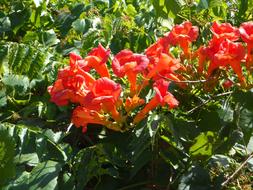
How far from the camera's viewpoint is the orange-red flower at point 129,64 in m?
2.08

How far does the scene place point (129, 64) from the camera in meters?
2.09

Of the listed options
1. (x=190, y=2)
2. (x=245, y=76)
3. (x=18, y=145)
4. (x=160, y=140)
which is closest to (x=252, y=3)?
(x=190, y=2)

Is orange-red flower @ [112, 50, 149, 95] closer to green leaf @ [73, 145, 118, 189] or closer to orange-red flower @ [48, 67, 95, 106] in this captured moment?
orange-red flower @ [48, 67, 95, 106]

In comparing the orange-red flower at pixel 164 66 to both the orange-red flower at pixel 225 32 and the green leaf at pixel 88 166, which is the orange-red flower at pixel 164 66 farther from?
the green leaf at pixel 88 166

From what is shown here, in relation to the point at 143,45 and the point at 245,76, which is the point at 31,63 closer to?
the point at 143,45

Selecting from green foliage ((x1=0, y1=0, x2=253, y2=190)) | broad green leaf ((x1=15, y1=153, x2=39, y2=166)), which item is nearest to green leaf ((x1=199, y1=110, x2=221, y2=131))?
green foliage ((x1=0, y1=0, x2=253, y2=190))

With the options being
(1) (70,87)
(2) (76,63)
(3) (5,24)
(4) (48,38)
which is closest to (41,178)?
(1) (70,87)

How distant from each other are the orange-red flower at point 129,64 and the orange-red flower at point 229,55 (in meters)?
0.28

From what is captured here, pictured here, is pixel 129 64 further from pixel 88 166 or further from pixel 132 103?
pixel 88 166

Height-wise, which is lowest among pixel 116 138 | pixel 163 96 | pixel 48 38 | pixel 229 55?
pixel 116 138

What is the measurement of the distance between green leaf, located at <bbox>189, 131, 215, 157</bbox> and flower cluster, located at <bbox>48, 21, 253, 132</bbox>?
0.52ft

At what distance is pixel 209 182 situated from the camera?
2016mm

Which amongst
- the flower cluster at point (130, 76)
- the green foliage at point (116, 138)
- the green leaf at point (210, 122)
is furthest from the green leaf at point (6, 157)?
the green leaf at point (210, 122)

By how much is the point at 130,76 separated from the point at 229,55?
0.39m
